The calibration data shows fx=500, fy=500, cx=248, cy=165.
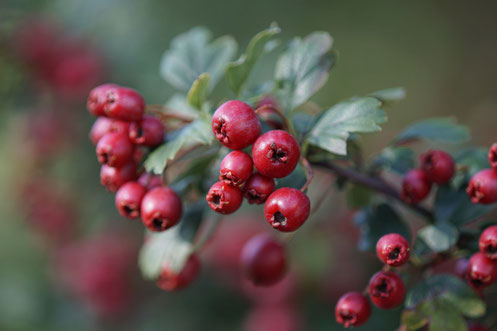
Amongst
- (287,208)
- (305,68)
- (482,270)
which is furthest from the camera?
(305,68)

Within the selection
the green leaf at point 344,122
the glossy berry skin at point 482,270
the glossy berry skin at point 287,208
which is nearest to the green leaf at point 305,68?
the green leaf at point 344,122

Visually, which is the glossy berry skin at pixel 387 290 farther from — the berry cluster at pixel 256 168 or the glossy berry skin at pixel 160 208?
the glossy berry skin at pixel 160 208

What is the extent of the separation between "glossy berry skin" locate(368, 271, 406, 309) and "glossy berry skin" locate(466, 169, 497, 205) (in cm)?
29

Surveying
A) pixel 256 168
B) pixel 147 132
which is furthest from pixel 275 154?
pixel 147 132

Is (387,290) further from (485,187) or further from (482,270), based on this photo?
(485,187)

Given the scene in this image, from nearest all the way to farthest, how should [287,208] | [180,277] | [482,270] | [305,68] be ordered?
1. [287,208]
2. [482,270]
3. [305,68]
4. [180,277]

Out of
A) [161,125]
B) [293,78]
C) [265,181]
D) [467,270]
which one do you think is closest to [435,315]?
[467,270]

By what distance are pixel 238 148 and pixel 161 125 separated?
0.30 meters

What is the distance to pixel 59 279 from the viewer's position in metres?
3.47

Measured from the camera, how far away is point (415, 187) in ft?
4.50

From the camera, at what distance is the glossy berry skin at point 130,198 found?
130 cm

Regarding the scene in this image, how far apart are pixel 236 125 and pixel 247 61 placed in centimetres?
30

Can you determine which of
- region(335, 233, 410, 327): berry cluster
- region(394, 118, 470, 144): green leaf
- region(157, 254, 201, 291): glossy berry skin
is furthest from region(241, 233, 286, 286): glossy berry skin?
region(394, 118, 470, 144): green leaf

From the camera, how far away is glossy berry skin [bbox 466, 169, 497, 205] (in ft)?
3.98
